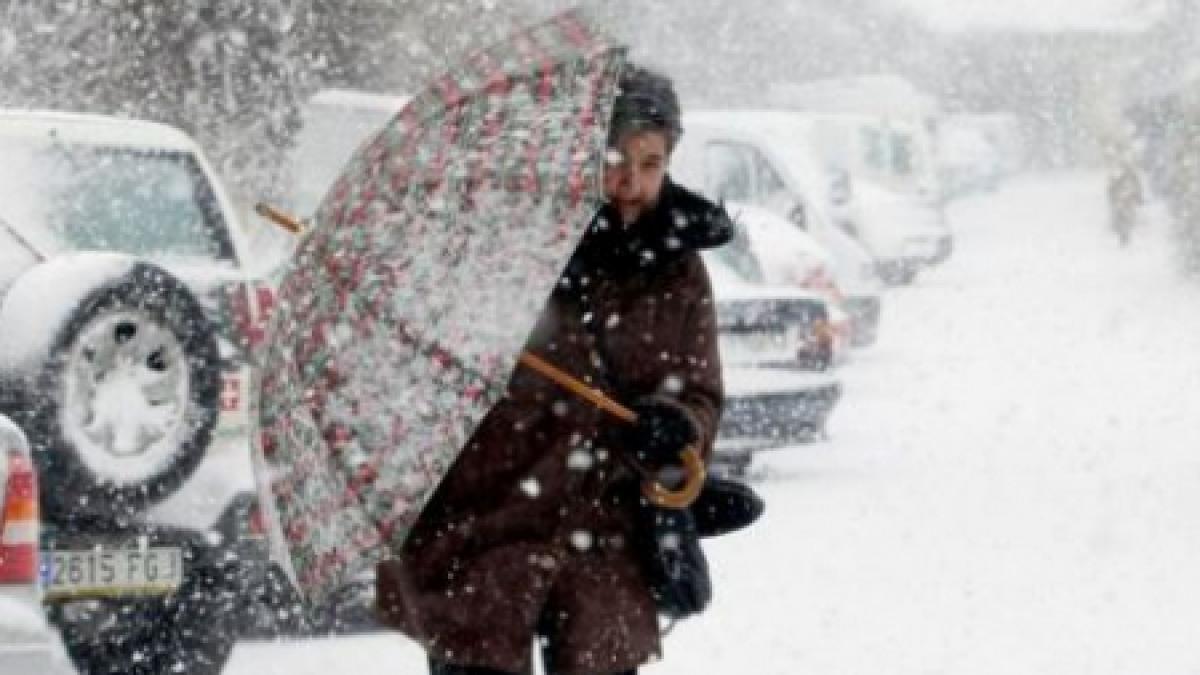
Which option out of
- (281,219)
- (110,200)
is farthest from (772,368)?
(281,219)

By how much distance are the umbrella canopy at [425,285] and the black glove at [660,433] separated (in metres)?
0.27

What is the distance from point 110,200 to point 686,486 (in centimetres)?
396

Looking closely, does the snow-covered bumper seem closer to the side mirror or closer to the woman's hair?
the woman's hair

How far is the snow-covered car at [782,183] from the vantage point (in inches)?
781

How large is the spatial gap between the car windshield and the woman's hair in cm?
344

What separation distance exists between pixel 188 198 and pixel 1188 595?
373cm

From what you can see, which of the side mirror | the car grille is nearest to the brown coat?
the car grille

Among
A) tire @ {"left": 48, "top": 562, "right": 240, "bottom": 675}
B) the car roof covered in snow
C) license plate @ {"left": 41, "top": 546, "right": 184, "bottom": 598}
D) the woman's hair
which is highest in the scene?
the woman's hair

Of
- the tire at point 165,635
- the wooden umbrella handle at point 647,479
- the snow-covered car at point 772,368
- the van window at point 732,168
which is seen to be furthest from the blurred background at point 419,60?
the snow-covered car at point 772,368

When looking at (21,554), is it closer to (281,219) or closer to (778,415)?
(281,219)

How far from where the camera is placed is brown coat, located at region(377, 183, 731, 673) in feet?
13.1

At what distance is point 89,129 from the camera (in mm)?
7578

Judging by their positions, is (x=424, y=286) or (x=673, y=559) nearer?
(x=424, y=286)

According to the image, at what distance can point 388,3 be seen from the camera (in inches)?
733
